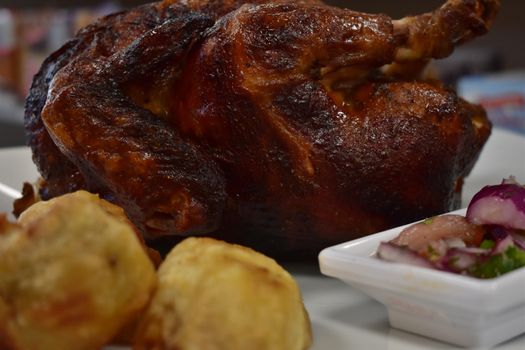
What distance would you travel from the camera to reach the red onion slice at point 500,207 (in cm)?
130

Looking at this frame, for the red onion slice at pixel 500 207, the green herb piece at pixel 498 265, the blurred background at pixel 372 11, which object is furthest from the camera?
the blurred background at pixel 372 11

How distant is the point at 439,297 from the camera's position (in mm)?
1150

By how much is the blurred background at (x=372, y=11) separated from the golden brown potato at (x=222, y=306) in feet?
9.14

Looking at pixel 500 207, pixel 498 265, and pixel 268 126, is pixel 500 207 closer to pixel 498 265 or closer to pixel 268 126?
pixel 498 265

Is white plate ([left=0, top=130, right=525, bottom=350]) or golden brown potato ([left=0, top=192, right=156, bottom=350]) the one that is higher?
golden brown potato ([left=0, top=192, right=156, bottom=350])

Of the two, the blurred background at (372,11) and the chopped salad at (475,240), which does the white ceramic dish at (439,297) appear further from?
the blurred background at (372,11)

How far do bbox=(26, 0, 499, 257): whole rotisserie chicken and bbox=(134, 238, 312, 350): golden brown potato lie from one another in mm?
359

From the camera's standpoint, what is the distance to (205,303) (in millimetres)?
1056

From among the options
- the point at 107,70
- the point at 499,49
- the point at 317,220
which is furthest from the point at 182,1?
the point at 499,49

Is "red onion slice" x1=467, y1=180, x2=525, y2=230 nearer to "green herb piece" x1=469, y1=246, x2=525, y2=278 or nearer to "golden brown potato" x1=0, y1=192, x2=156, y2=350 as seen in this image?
"green herb piece" x1=469, y1=246, x2=525, y2=278

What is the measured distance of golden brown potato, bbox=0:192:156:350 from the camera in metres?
1.03

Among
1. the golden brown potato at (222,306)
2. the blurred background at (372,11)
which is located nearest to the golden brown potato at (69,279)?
the golden brown potato at (222,306)


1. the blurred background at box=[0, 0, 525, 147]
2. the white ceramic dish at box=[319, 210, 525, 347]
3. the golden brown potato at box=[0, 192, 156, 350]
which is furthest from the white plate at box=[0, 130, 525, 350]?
the blurred background at box=[0, 0, 525, 147]

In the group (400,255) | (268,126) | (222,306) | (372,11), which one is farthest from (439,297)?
(372,11)
